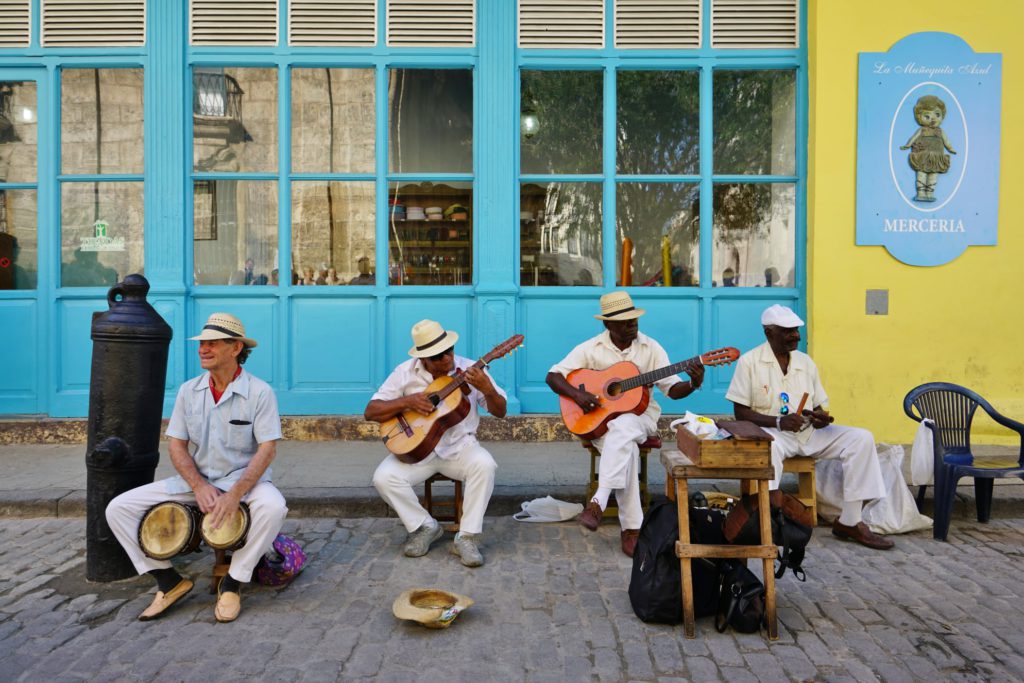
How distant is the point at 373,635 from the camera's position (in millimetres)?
3500

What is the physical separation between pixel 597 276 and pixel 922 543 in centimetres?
388

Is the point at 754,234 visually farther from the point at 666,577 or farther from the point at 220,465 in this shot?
the point at 220,465

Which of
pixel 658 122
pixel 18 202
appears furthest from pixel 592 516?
Answer: pixel 18 202

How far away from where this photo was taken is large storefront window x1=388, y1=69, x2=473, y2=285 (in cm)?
766

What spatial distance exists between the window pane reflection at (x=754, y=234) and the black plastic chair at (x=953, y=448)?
2.45 meters

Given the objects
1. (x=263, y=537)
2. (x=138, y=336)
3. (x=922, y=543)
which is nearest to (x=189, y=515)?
(x=263, y=537)

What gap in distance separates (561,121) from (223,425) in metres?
4.96

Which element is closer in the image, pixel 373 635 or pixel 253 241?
pixel 373 635

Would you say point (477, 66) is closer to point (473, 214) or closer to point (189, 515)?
point (473, 214)

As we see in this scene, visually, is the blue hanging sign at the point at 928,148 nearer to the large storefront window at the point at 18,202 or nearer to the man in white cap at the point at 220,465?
the man in white cap at the point at 220,465

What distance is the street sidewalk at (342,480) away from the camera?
18.0 feet

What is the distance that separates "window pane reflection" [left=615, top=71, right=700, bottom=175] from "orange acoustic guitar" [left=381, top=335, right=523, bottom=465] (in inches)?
149

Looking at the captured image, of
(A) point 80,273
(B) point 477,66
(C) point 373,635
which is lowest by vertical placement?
(C) point 373,635

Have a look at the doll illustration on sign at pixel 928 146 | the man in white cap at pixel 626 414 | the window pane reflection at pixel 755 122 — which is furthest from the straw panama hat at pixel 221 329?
the doll illustration on sign at pixel 928 146
